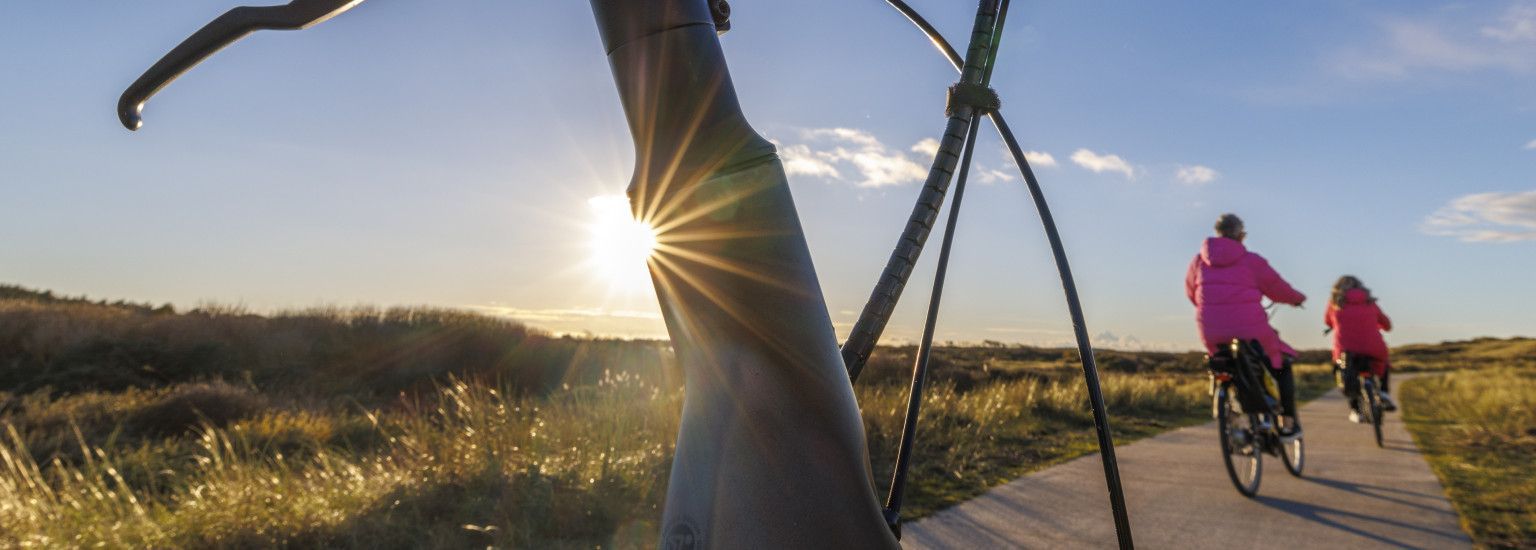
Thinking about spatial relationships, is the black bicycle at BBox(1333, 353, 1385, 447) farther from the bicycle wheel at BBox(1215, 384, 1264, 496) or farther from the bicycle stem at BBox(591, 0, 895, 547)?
the bicycle stem at BBox(591, 0, 895, 547)

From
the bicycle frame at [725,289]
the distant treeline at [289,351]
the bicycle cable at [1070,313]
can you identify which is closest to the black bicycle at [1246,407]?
the bicycle cable at [1070,313]

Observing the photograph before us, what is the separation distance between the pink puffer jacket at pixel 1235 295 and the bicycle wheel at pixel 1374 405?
10.9 ft

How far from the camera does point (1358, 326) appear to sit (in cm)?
955

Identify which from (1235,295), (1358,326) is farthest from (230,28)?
(1358,326)

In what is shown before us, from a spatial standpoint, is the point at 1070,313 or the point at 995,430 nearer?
the point at 1070,313

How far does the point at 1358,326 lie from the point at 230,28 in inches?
446

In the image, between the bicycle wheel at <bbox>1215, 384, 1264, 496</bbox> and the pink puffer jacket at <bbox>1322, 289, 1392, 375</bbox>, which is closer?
the bicycle wheel at <bbox>1215, 384, 1264, 496</bbox>

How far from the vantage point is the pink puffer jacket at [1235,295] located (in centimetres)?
618

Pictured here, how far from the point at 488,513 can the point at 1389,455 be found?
7.70 m

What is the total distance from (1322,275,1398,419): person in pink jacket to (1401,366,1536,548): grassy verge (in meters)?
0.82

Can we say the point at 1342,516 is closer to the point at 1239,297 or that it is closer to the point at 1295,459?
the point at 1295,459

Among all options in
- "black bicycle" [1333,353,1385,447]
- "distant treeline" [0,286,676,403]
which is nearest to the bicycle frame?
"black bicycle" [1333,353,1385,447]

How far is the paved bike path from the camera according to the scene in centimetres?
410

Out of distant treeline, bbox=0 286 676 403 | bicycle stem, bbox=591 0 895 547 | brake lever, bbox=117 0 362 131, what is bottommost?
distant treeline, bbox=0 286 676 403
